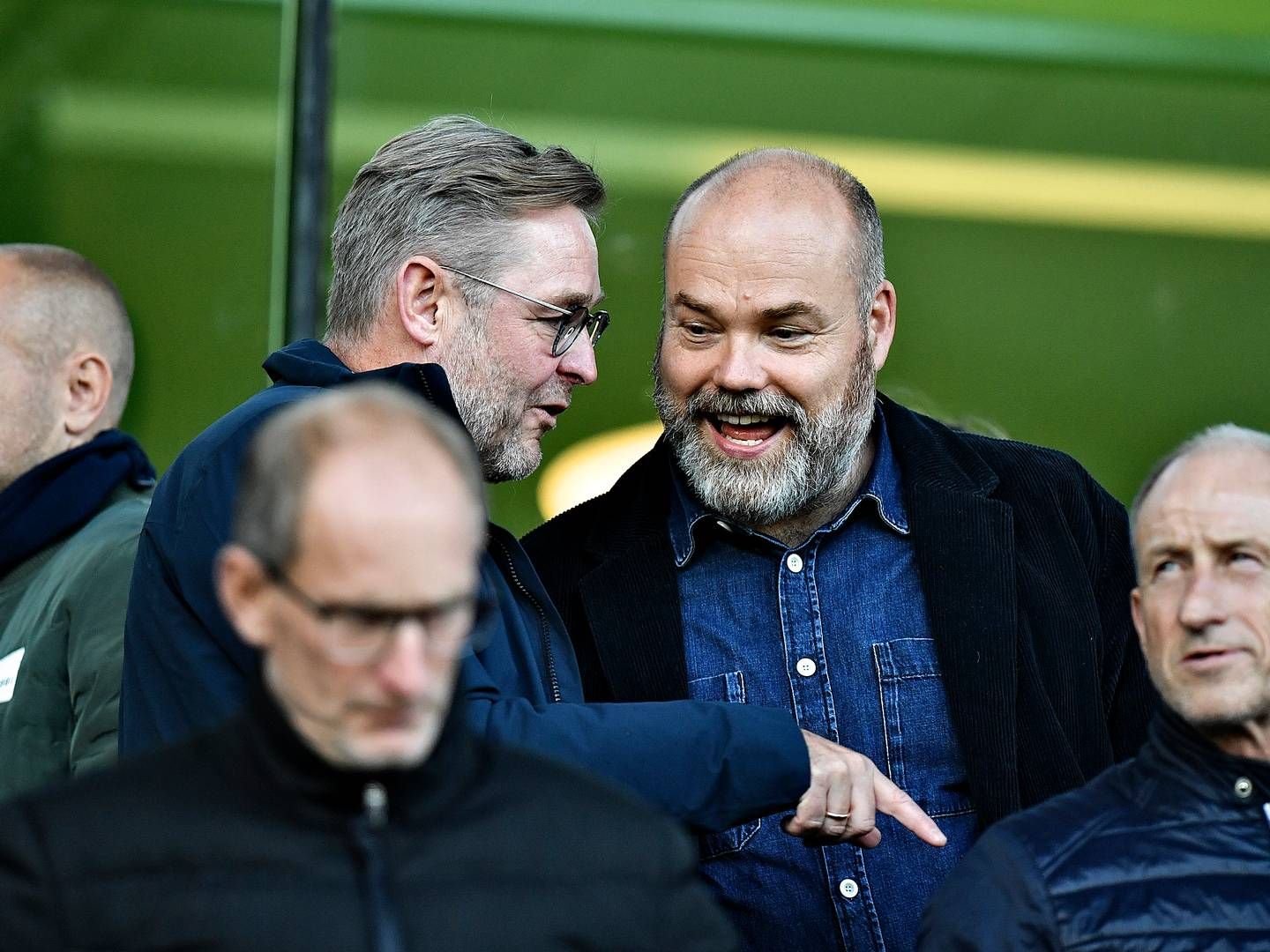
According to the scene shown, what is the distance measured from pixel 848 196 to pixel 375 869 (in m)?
2.08

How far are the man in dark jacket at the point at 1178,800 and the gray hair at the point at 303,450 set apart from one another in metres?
0.94

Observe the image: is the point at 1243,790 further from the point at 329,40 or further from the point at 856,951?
the point at 329,40

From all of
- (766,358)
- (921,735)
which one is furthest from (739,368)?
(921,735)

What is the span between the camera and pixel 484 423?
3.17 meters

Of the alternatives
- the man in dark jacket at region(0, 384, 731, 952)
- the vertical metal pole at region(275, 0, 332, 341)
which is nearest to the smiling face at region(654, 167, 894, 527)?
the man in dark jacket at region(0, 384, 731, 952)

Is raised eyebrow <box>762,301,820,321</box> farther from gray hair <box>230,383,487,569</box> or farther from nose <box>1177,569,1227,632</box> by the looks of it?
gray hair <box>230,383,487,569</box>

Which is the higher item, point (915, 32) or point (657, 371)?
point (915, 32)

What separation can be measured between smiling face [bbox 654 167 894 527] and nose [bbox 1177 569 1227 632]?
1.01 m

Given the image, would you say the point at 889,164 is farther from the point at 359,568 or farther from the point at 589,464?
the point at 359,568

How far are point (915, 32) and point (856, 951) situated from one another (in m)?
2.83

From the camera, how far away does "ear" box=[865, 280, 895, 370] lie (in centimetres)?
357

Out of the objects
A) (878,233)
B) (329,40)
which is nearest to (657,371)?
(878,233)

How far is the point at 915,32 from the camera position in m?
5.13

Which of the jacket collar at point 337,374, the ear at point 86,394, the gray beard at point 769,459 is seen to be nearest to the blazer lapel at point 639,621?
the gray beard at point 769,459
